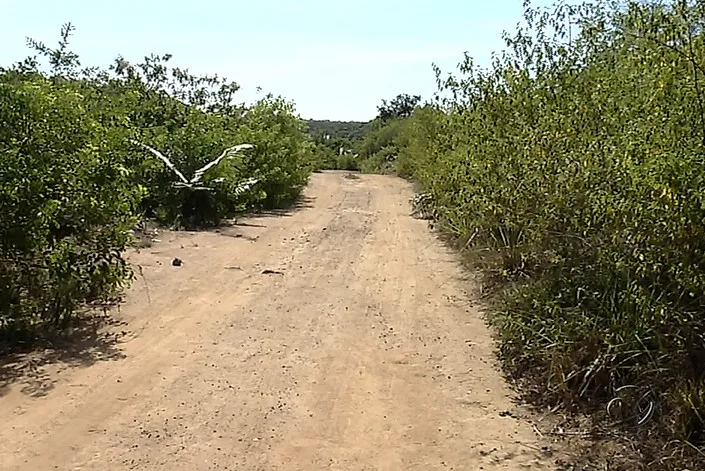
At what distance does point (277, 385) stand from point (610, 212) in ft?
9.90

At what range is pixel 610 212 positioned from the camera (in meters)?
5.68

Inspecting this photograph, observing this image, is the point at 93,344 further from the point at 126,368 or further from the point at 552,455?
the point at 552,455

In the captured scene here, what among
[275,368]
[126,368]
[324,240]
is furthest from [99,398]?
[324,240]

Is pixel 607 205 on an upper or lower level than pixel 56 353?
upper

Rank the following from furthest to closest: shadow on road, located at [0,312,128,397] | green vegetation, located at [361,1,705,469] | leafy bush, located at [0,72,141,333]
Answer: leafy bush, located at [0,72,141,333], shadow on road, located at [0,312,128,397], green vegetation, located at [361,1,705,469]

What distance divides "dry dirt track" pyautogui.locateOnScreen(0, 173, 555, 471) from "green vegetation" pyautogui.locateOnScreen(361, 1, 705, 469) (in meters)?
0.67

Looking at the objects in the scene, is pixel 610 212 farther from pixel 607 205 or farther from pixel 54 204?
pixel 54 204

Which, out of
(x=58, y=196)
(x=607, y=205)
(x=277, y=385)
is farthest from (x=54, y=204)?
(x=607, y=205)

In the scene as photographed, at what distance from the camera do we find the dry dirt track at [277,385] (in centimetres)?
536

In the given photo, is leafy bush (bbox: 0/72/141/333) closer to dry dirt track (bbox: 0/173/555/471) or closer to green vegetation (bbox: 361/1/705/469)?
dry dirt track (bbox: 0/173/555/471)

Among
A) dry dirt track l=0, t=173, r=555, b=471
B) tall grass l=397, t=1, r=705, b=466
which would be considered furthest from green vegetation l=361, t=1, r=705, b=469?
dry dirt track l=0, t=173, r=555, b=471

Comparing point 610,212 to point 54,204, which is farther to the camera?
point 54,204

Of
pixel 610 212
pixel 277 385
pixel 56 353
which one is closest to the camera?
pixel 610 212

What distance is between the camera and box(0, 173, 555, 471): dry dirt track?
5359 millimetres
